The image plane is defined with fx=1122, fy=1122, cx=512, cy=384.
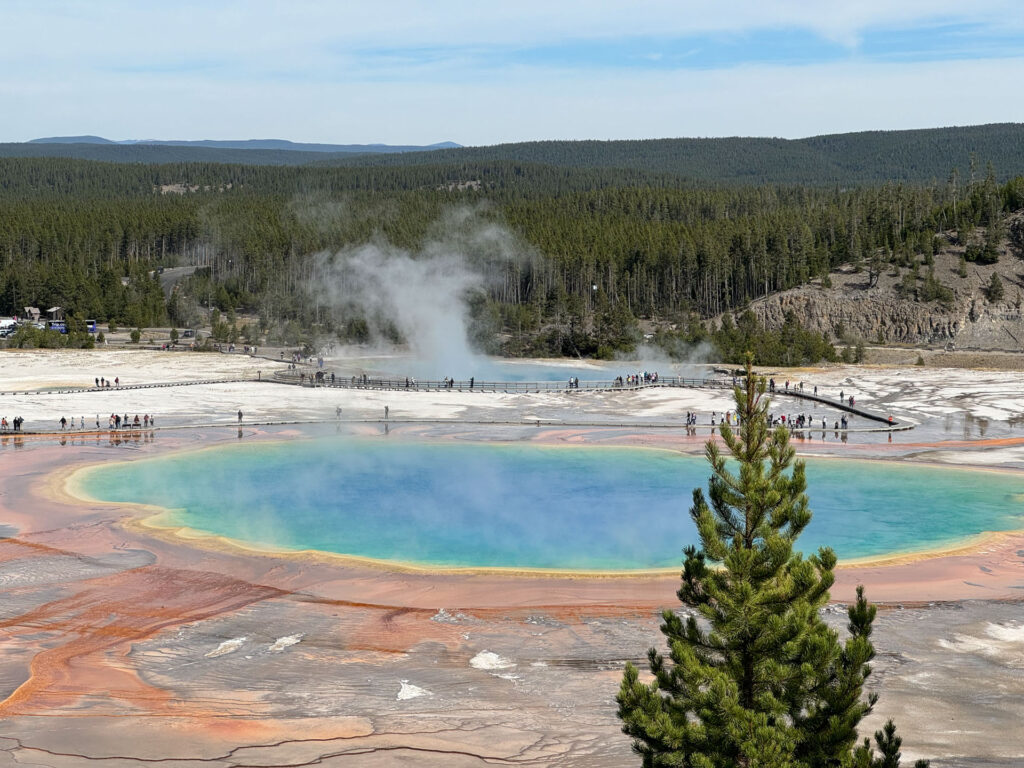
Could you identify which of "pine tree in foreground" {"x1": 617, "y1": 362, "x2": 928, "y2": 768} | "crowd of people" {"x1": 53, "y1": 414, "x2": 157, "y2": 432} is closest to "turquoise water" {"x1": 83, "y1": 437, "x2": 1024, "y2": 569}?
"crowd of people" {"x1": 53, "y1": 414, "x2": 157, "y2": 432}

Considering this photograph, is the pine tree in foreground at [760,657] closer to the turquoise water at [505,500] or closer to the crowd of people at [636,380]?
the turquoise water at [505,500]

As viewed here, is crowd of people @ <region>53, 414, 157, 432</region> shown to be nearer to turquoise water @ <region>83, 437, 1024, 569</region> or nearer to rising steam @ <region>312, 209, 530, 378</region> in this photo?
turquoise water @ <region>83, 437, 1024, 569</region>

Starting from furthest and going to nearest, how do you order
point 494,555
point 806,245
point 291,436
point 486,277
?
point 486,277
point 806,245
point 291,436
point 494,555

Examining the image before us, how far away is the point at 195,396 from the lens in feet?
194

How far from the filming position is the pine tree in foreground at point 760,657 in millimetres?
10484

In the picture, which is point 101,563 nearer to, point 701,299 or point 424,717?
point 424,717

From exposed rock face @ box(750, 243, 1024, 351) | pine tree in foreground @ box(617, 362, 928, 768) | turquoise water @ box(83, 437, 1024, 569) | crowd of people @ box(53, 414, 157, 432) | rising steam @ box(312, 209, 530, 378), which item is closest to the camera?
pine tree in foreground @ box(617, 362, 928, 768)

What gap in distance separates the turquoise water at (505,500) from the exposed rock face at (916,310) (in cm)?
5645

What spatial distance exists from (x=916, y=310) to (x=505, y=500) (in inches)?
2778

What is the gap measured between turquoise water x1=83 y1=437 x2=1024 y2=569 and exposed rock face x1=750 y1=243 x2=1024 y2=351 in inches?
2222

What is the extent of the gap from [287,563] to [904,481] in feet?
74.3

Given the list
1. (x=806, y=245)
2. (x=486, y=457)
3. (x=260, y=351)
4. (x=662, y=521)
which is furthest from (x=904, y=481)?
(x=806, y=245)

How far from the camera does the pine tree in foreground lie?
1048cm

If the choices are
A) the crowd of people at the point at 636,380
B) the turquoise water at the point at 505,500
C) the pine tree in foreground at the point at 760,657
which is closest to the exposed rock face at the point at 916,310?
the crowd of people at the point at 636,380
